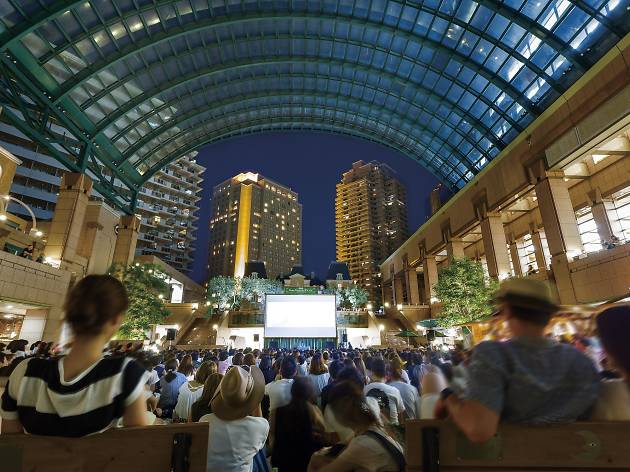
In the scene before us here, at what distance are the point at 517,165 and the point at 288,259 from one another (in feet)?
313

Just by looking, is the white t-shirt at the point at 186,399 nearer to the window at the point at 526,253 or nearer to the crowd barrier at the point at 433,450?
the crowd barrier at the point at 433,450

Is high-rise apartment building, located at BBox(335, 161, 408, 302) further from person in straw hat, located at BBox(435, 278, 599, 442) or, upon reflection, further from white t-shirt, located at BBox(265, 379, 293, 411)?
person in straw hat, located at BBox(435, 278, 599, 442)

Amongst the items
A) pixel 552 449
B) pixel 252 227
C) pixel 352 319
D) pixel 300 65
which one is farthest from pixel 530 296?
pixel 252 227

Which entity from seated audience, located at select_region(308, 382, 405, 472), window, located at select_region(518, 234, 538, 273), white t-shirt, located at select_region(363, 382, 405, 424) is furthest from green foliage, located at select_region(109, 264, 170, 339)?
window, located at select_region(518, 234, 538, 273)

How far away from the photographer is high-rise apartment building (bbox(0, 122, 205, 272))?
42344 millimetres

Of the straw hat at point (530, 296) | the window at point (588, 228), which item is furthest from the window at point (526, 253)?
the straw hat at point (530, 296)

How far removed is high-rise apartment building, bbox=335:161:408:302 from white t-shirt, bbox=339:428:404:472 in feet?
331

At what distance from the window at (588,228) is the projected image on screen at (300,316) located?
62.9ft

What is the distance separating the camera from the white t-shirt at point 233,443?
2502 millimetres

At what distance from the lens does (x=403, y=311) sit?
34.8m

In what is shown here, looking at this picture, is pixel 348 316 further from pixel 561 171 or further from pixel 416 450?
pixel 416 450

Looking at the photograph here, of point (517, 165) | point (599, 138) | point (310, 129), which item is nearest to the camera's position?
point (599, 138)

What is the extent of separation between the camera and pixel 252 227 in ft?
338

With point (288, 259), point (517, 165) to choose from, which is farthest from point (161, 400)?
point (288, 259)
